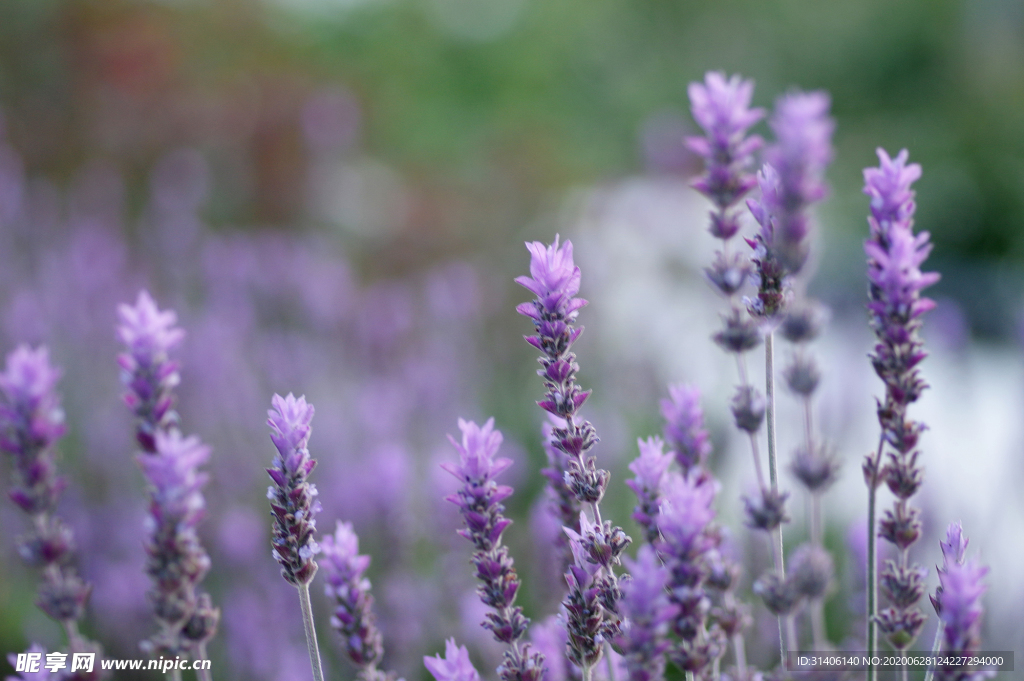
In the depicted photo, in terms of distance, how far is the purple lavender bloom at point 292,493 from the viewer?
103 cm

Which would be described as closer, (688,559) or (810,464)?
(688,559)

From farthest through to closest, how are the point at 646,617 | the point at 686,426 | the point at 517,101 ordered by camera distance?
1. the point at 517,101
2. the point at 686,426
3. the point at 646,617

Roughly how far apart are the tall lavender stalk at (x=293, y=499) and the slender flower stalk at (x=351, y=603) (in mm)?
55

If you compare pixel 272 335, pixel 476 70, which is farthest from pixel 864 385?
pixel 476 70

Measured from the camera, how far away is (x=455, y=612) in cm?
224

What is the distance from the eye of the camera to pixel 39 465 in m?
1.08

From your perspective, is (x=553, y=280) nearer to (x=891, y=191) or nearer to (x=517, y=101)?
(x=891, y=191)

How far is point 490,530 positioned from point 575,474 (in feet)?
0.44

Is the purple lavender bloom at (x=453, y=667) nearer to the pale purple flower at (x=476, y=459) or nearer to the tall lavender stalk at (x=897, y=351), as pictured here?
the pale purple flower at (x=476, y=459)

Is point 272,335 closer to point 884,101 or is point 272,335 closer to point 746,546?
point 746,546

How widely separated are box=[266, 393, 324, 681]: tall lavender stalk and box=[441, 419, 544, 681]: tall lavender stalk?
0.20 meters

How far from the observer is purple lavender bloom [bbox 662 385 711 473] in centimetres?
119

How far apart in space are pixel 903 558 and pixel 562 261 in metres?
0.62

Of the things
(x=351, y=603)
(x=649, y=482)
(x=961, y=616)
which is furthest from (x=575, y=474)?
(x=961, y=616)
